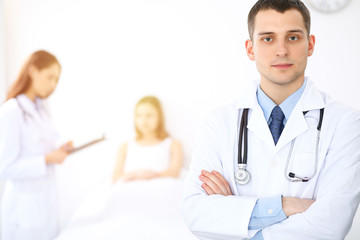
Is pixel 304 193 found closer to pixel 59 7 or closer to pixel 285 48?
pixel 285 48

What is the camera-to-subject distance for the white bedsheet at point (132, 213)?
2.06m

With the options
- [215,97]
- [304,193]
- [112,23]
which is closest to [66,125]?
[112,23]

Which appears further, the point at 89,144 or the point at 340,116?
the point at 89,144

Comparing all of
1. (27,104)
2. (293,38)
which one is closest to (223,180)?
(293,38)

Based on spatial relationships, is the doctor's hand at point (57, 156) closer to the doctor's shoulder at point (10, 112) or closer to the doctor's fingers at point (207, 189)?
the doctor's shoulder at point (10, 112)

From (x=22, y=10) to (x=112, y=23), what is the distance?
50cm

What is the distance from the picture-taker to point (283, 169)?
148 centimetres

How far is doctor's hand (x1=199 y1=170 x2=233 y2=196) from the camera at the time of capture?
1.53 m

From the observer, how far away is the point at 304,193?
1459 millimetres

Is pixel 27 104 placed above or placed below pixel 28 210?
above

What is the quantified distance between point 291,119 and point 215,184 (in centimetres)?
36

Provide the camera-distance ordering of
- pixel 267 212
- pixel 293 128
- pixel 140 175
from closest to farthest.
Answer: pixel 267 212, pixel 293 128, pixel 140 175

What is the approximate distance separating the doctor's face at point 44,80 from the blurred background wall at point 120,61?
53mm

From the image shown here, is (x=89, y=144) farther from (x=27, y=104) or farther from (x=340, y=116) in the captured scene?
(x=340, y=116)
